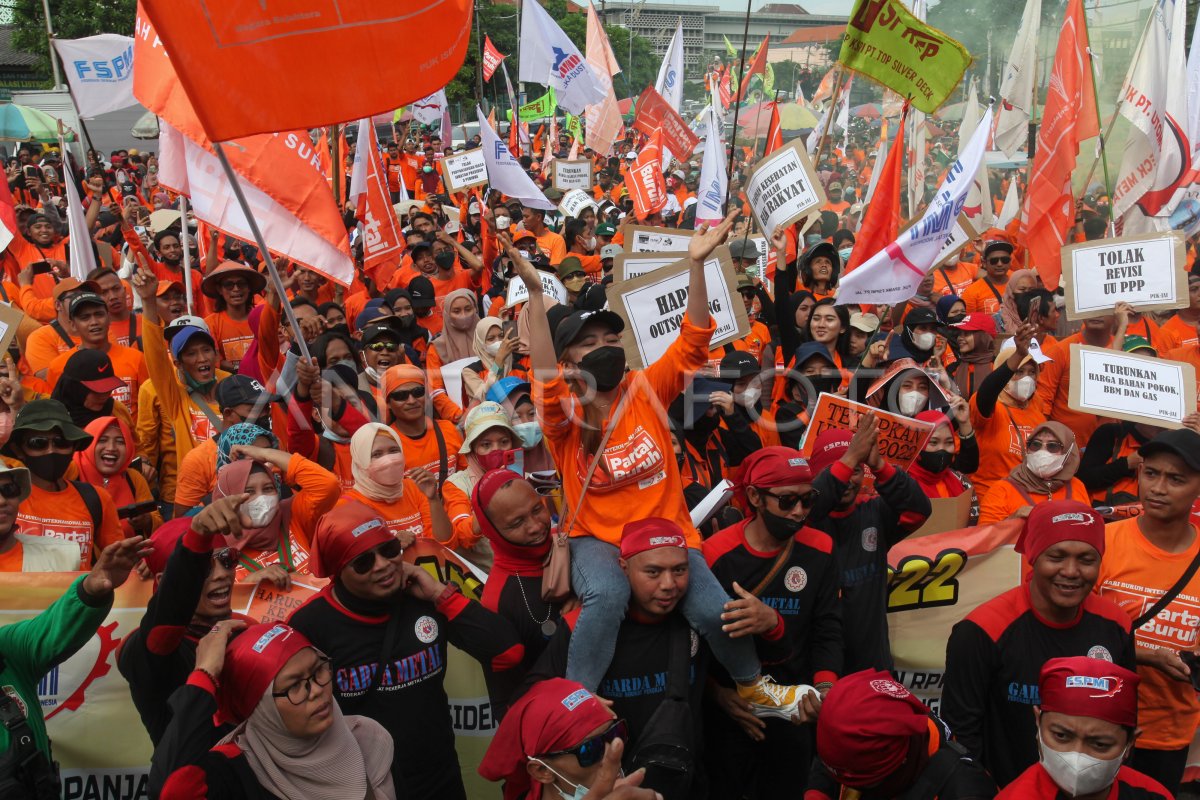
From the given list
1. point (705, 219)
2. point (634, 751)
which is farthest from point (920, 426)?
point (705, 219)

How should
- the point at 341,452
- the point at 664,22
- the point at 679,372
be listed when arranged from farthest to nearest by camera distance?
the point at 664,22, the point at 341,452, the point at 679,372

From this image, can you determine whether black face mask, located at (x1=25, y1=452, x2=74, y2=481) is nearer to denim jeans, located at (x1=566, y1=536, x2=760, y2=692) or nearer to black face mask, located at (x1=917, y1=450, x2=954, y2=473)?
denim jeans, located at (x1=566, y1=536, x2=760, y2=692)

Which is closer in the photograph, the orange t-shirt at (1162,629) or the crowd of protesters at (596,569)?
the crowd of protesters at (596,569)

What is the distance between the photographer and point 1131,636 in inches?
149

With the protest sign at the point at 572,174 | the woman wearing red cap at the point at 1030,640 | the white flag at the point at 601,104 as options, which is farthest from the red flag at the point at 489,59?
the woman wearing red cap at the point at 1030,640

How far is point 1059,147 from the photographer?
8867 mm

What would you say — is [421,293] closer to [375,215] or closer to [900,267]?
[375,215]

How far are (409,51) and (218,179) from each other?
2835mm

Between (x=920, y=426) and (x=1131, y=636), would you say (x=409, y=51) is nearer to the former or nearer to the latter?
(x=920, y=426)

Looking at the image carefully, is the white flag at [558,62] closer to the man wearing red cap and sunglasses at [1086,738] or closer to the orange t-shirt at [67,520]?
the orange t-shirt at [67,520]

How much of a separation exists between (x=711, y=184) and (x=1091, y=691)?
793 cm

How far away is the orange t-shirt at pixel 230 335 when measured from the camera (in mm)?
8016

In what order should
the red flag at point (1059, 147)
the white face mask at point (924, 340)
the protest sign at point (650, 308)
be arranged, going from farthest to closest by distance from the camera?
the red flag at point (1059, 147), the white face mask at point (924, 340), the protest sign at point (650, 308)

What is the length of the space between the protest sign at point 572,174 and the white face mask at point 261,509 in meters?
12.8
